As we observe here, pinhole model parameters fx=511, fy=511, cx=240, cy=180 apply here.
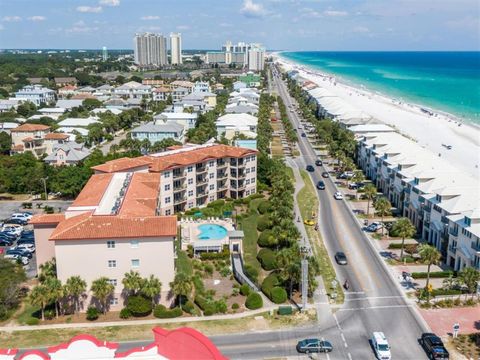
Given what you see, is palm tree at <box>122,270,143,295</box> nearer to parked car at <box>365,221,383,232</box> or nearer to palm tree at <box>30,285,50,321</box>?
palm tree at <box>30,285,50,321</box>

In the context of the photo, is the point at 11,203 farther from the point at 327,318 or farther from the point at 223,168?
the point at 327,318

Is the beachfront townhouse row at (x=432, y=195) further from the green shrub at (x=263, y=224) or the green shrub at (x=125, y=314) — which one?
the green shrub at (x=125, y=314)

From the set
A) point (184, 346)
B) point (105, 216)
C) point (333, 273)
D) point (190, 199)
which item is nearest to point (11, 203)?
point (190, 199)

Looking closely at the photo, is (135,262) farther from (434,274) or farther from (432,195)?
(432,195)

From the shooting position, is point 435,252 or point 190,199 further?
point 190,199

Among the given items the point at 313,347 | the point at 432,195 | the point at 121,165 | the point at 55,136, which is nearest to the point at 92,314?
the point at 313,347

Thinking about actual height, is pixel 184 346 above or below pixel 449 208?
above
